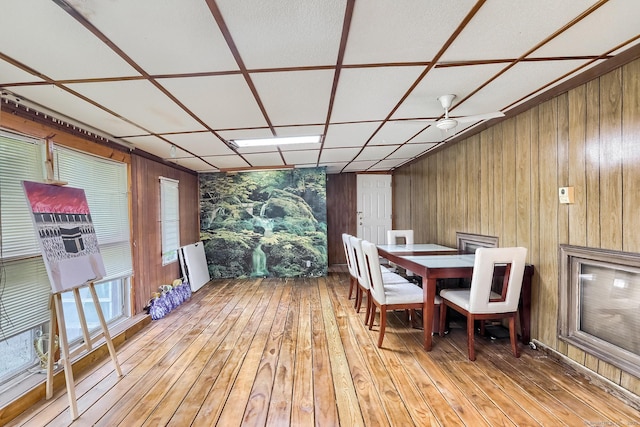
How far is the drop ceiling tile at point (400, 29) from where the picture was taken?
1.28m

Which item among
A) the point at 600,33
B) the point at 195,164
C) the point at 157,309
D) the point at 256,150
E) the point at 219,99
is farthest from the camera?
the point at 195,164

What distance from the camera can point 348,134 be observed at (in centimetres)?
327

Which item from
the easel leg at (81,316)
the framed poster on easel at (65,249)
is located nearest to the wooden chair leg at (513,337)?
the framed poster on easel at (65,249)

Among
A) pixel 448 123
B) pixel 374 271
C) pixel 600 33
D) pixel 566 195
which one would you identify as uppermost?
pixel 600 33

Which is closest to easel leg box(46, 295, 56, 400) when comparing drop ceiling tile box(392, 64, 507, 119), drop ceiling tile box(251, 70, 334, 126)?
drop ceiling tile box(251, 70, 334, 126)

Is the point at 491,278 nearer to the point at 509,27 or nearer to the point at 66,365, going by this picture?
the point at 509,27

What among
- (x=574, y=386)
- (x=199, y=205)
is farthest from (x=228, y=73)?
(x=199, y=205)

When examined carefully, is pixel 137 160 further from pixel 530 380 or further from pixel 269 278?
pixel 530 380

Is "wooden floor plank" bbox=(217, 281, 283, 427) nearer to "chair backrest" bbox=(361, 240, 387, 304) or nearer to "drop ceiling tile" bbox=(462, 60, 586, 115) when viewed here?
"chair backrest" bbox=(361, 240, 387, 304)

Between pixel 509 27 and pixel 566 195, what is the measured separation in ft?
5.02

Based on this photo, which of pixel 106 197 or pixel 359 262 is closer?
pixel 106 197

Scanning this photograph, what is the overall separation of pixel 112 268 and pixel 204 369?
163 centimetres

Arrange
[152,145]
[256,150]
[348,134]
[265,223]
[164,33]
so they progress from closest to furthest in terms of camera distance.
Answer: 1. [164,33]
2. [348,134]
3. [152,145]
4. [256,150]
5. [265,223]

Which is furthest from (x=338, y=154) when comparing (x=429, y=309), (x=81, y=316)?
(x=81, y=316)
